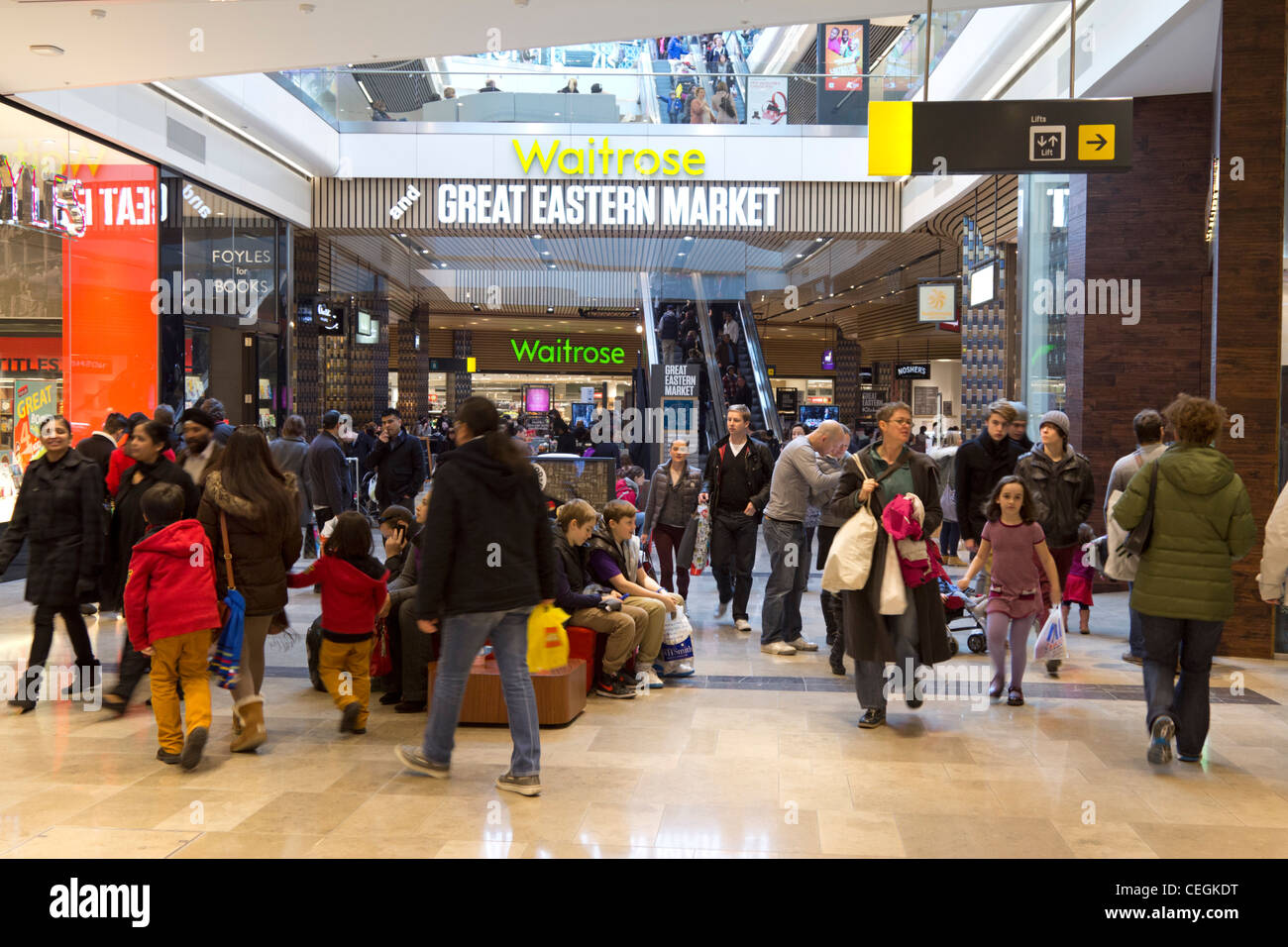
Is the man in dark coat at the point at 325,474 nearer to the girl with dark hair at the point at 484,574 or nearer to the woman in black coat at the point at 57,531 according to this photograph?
the woman in black coat at the point at 57,531

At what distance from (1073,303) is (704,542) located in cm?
444

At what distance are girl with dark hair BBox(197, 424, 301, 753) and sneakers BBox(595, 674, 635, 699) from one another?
70.6 inches

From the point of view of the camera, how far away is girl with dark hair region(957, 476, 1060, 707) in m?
5.66

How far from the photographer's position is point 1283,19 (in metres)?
6.84

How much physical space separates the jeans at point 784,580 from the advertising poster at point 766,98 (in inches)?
395

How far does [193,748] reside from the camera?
4.41 meters

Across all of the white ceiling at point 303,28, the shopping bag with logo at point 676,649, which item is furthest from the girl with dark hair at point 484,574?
the white ceiling at point 303,28

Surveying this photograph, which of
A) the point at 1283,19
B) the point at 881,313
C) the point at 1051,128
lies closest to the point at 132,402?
the point at 1051,128

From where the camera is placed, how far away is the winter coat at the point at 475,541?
13.2 feet

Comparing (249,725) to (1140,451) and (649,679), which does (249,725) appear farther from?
(1140,451)

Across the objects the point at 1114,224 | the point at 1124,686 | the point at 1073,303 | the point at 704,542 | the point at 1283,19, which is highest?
the point at 1283,19

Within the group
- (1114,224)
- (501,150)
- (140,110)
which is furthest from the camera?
(501,150)

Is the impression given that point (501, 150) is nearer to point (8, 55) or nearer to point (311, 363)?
point (311, 363)


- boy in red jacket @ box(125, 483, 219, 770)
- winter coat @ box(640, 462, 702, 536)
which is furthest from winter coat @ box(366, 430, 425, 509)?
boy in red jacket @ box(125, 483, 219, 770)
